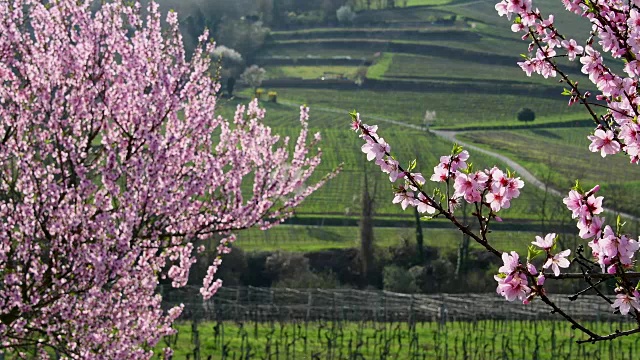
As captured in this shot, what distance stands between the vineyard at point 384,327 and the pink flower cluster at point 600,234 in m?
18.5

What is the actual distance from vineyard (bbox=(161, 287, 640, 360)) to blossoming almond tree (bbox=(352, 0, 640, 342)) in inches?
686

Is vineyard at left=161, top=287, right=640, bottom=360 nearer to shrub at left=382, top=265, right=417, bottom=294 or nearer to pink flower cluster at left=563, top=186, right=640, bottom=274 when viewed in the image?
shrub at left=382, top=265, right=417, bottom=294

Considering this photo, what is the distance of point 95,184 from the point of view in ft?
34.9

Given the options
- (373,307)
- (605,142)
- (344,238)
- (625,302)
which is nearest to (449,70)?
(344,238)

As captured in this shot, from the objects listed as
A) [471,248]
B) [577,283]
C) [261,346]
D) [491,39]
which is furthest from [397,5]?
[261,346]

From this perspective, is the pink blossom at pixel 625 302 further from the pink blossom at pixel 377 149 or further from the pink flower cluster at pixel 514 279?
the pink blossom at pixel 377 149

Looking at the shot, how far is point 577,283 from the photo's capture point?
51.9 meters

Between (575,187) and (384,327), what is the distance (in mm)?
28411

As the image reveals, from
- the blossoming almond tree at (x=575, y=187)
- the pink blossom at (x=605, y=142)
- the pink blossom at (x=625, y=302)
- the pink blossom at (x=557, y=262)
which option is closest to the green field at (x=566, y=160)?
the blossoming almond tree at (x=575, y=187)

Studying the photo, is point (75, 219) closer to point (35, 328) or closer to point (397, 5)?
point (35, 328)

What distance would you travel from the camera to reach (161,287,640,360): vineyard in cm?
2483

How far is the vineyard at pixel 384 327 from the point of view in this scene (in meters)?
24.8

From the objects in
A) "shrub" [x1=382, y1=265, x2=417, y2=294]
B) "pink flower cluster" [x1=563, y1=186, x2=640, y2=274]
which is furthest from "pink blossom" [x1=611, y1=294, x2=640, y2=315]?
"shrub" [x1=382, y1=265, x2=417, y2=294]

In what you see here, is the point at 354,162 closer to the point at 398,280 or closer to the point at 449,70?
the point at 398,280
